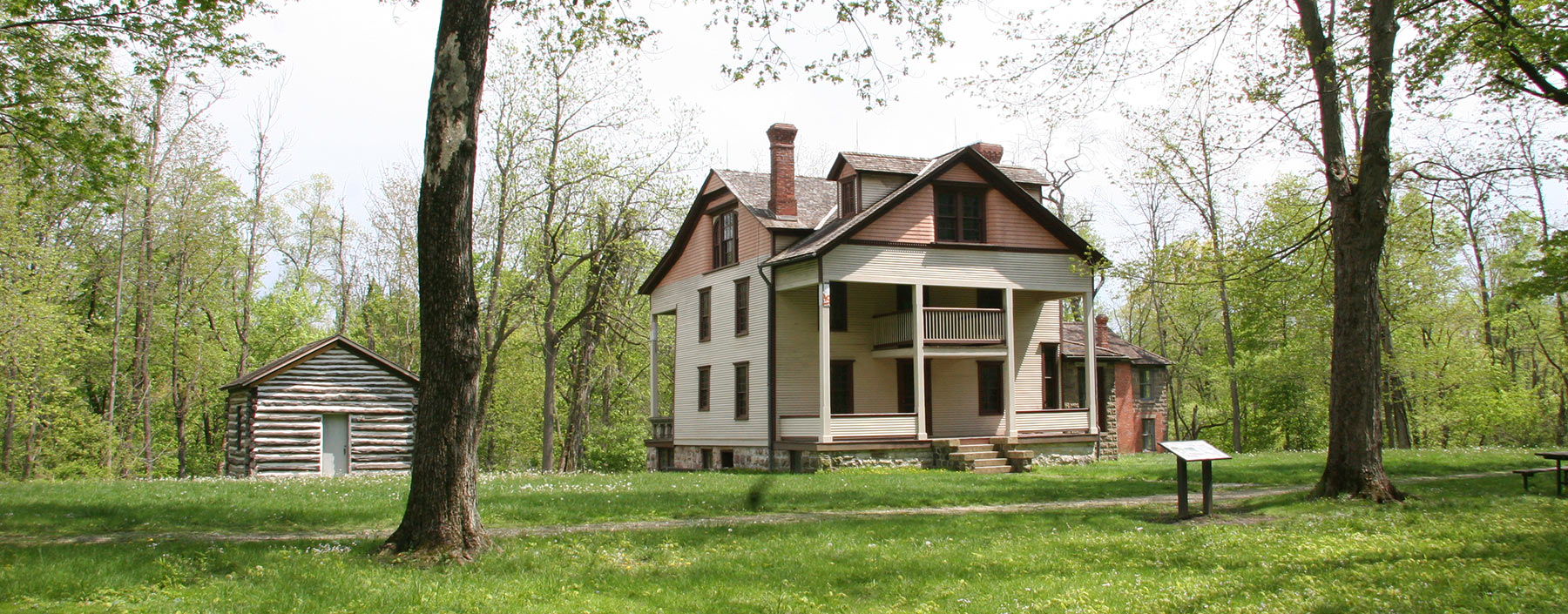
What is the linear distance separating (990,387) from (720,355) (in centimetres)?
783

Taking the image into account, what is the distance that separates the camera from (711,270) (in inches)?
1226

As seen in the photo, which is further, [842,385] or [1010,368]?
[842,385]

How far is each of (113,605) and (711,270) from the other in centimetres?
2424

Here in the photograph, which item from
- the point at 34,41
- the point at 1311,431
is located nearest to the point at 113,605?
the point at 34,41

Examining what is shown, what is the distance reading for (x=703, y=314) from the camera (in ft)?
105

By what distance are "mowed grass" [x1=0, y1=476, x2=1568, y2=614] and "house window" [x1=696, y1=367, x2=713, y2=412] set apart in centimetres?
1948

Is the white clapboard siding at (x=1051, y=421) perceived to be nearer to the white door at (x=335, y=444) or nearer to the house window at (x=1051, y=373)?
the house window at (x=1051, y=373)

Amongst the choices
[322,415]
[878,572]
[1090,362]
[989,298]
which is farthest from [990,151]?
[878,572]

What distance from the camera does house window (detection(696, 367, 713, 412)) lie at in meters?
31.4

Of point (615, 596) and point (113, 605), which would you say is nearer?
point (113, 605)

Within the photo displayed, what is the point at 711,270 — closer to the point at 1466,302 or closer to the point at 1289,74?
the point at 1289,74

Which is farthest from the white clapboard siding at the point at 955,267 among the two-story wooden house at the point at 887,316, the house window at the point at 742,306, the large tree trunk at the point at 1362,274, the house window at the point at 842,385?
the large tree trunk at the point at 1362,274

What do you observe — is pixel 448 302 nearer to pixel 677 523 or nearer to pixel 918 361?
pixel 677 523

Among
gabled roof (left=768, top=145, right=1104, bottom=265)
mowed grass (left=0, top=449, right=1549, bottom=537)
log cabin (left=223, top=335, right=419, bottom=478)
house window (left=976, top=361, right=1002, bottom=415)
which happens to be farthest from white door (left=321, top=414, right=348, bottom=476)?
house window (left=976, top=361, right=1002, bottom=415)
